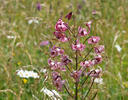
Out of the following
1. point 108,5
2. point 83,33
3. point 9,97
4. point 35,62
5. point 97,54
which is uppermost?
point 108,5

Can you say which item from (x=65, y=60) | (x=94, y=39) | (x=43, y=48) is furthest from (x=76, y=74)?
(x=43, y=48)

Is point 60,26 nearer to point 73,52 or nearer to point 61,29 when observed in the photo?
point 61,29

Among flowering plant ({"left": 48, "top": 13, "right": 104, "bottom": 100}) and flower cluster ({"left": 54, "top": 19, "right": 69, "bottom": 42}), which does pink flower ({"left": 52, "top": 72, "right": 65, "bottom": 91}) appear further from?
flower cluster ({"left": 54, "top": 19, "right": 69, "bottom": 42})

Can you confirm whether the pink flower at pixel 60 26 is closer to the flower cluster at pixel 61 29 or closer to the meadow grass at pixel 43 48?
the flower cluster at pixel 61 29

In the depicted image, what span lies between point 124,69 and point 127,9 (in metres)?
2.44

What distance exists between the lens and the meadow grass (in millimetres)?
2336

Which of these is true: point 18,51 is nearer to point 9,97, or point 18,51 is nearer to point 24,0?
point 9,97

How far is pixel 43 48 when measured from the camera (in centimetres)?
357

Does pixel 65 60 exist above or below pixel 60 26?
below

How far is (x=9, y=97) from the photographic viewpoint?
2510mm

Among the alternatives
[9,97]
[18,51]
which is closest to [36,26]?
[18,51]

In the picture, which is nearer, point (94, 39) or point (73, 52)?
point (94, 39)

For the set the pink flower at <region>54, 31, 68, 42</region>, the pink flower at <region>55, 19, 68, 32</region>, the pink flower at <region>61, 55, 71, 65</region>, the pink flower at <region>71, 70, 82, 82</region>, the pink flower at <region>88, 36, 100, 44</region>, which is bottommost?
the pink flower at <region>71, 70, 82, 82</region>

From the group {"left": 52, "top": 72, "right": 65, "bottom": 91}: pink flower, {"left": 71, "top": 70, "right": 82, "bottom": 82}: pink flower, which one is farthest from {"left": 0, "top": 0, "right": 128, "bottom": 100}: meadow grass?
{"left": 71, "top": 70, "right": 82, "bottom": 82}: pink flower
